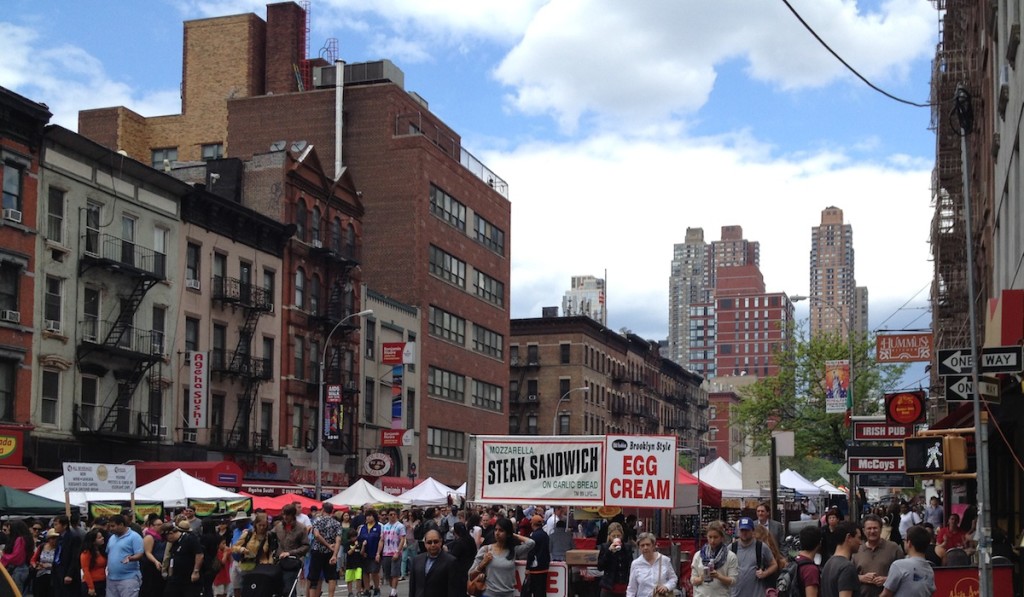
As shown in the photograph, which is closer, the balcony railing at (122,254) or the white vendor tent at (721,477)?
the white vendor tent at (721,477)

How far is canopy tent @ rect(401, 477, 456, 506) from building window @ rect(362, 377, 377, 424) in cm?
1573

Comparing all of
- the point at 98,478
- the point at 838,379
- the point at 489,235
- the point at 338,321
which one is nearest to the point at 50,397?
the point at 98,478

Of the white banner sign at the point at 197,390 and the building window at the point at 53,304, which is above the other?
the building window at the point at 53,304

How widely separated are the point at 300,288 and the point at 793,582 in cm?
4580

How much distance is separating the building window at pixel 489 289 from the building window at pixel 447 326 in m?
3.45

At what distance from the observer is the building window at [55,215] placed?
135 feet

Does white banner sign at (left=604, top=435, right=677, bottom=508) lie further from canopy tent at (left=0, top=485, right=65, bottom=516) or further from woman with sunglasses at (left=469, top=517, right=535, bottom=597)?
canopy tent at (left=0, top=485, right=65, bottom=516)

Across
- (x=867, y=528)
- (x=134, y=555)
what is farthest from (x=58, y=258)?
(x=867, y=528)

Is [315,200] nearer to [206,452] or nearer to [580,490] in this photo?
[206,452]

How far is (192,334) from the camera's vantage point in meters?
48.9

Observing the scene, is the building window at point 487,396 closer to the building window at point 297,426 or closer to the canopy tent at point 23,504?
the building window at point 297,426

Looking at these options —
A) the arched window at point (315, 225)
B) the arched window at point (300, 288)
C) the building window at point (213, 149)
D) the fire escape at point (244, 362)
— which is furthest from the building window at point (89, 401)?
the building window at point (213, 149)

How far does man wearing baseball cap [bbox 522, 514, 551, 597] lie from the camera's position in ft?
63.3

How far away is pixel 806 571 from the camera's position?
13.2 meters
